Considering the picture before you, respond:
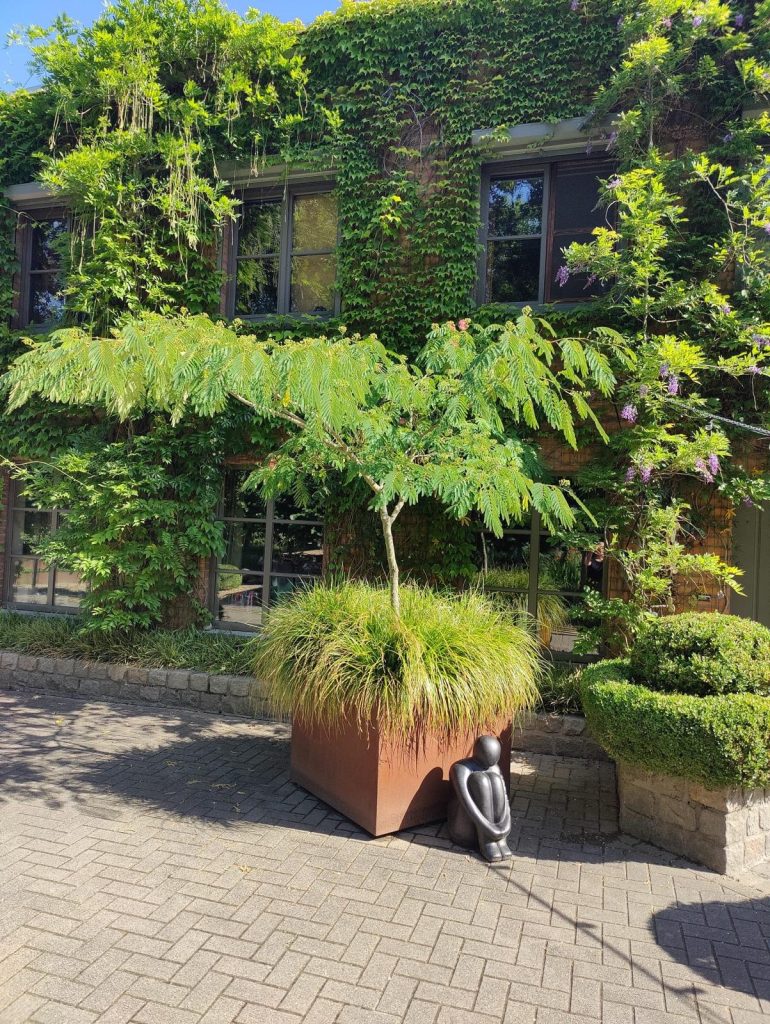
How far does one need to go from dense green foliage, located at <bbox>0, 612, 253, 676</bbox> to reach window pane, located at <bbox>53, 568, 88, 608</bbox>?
0.72 m

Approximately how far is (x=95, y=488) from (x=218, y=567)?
1.71 metres

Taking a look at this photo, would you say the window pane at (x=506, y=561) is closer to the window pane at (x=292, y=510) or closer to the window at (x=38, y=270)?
the window pane at (x=292, y=510)

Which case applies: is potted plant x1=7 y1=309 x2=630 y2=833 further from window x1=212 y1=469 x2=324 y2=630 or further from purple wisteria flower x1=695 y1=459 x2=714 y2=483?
window x1=212 y1=469 x2=324 y2=630

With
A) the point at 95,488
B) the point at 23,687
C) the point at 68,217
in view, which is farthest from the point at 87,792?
the point at 68,217

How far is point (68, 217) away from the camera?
8961 mm

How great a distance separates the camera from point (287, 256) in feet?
27.3

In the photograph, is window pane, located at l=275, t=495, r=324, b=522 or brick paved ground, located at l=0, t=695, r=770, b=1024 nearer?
brick paved ground, located at l=0, t=695, r=770, b=1024

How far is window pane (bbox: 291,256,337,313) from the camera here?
8156 mm

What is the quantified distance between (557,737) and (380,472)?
3.27 meters

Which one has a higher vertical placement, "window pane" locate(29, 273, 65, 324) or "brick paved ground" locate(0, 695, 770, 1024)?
"window pane" locate(29, 273, 65, 324)

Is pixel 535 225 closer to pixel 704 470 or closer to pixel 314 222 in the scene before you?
pixel 314 222

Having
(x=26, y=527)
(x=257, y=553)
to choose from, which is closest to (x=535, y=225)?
(x=257, y=553)

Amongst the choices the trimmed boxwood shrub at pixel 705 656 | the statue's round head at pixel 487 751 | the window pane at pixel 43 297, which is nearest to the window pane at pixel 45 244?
the window pane at pixel 43 297

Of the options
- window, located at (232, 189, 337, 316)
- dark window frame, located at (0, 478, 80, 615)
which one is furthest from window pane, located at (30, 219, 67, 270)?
dark window frame, located at (0, 478, 80, 615)
